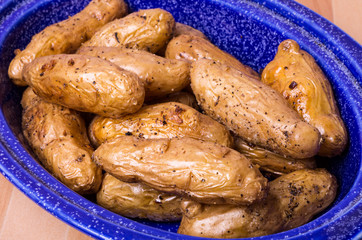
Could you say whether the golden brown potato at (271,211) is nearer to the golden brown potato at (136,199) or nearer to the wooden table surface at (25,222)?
the golden brown potato at (136,199)

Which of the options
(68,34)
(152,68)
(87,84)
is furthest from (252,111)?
(68,34)

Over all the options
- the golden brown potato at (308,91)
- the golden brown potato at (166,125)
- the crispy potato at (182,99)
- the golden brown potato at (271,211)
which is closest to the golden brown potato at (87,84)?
the golden brown potato at (166,125)

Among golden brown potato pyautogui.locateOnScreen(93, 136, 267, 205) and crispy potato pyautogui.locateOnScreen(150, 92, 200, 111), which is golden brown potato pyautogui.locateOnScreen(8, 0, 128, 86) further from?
→ golden brown potato pyautogui.locateOnScreen(93, 136, 267, 205)

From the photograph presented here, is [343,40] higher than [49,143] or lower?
higher

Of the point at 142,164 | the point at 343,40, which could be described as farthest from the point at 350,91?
the point at 142,164

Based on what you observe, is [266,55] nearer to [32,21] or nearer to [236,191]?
[236,191]

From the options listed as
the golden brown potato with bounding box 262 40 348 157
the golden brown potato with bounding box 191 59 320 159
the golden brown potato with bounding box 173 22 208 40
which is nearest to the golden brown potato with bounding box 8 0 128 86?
the golden brown potato with bounding box 173 22 208 40

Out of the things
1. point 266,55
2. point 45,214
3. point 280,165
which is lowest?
point 45,214
